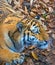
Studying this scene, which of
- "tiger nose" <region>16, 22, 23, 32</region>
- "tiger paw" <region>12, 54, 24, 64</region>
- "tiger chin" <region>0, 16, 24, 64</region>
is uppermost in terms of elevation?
"tiger nose" <region>16, 22, 23, 32</region>

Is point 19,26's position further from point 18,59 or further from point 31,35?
point 18,59

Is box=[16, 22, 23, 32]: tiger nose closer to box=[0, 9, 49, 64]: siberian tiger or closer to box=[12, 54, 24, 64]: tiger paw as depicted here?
box=[0, 9, 49, 64]: siberian tiger

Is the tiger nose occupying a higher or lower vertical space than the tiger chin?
higher

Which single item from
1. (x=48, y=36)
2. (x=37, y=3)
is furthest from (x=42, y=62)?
(x=37, y=3)

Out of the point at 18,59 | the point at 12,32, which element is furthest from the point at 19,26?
the point at 18,59

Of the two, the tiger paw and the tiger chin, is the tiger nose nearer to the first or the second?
the tiger chin

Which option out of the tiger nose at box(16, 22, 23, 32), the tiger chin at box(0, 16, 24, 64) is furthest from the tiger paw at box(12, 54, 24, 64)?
the tiger nose at box(16, 22, 23, 32)

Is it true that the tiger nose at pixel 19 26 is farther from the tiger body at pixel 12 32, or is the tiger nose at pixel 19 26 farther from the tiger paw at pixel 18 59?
the tiger paw at pixel 18 59

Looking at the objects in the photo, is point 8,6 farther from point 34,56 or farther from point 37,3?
point 34,56
